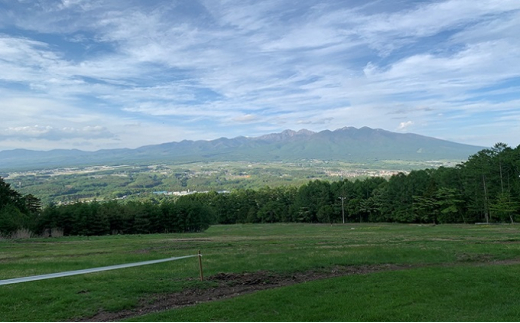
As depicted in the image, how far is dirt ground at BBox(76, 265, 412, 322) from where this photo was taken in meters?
10.6

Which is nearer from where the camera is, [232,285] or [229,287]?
[229,287]

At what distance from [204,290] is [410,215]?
67.0 meters

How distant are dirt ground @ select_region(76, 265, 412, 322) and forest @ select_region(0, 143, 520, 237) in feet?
133

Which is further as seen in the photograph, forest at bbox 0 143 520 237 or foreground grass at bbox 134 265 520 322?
forest at bbox 0 143 520 237

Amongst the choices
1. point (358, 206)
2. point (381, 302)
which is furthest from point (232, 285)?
point (358, 206)

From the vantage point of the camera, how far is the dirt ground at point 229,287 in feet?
34.9

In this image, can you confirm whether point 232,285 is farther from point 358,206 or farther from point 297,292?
point 358,206

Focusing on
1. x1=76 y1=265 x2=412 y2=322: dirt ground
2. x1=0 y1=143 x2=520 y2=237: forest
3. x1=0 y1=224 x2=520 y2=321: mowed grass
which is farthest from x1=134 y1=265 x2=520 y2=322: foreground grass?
x1=0 y1=143 x2=520 y2=237: forest

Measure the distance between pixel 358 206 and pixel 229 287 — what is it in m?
71.8

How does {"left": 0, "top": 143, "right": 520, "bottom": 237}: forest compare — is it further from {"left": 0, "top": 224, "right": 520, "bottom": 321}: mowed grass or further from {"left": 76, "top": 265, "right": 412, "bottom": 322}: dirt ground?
{"left": 76, "top": 265, "right": 412, "bottom": 322}: dirt ground

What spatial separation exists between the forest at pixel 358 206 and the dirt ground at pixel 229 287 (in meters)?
40.6

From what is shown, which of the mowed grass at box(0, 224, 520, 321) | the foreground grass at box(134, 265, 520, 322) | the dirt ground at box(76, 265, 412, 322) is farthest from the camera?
the dirt ground at box(76, 265, 412, 322)

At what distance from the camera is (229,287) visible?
43.2 ft

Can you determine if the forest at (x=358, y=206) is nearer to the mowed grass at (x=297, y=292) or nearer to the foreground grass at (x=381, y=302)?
the mowed grass at (x=297, y=292)
